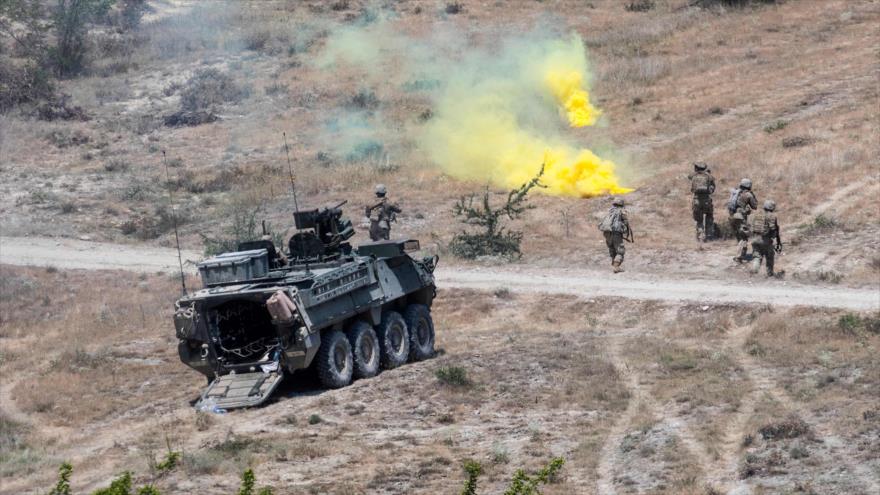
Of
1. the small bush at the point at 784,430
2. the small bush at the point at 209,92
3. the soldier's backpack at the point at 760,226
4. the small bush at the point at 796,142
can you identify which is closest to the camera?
the small bush at the point at 784,430

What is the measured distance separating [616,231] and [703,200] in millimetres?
3122

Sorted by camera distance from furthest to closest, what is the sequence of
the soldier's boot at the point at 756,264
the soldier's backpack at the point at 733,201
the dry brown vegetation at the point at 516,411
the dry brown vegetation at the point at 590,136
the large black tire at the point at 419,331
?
the dry brown vegetation at the point at 590,136 → the soldier's backpack at the point at 733,201 → the soldier's boot at the point at 756,264 → the large black tire at the point at 419,331 → the dry brown vegetation at the point at 516,411

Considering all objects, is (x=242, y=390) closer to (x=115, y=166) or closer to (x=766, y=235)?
(x=766, y=235)

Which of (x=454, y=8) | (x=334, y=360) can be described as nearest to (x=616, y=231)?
(x=334, y=360)

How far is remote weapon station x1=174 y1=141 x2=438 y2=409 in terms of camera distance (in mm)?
20984

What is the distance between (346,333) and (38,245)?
61.5ft

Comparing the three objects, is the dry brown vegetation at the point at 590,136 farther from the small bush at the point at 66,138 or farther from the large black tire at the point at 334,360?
the large black tire at the point at 334,360

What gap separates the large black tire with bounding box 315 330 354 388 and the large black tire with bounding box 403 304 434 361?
7.02 feet

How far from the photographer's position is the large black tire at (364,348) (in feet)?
73.6

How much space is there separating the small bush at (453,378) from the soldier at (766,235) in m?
9.94

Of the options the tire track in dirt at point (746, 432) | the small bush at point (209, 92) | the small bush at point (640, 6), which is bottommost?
the tire track in dirt at point (746, 432)

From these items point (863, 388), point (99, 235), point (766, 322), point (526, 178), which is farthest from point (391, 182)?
point (863, 388)

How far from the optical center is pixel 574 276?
3173cm

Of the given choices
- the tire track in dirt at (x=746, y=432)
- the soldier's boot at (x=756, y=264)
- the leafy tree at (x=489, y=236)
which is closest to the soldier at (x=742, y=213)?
the soldier's boot at (x=756, y=264)
